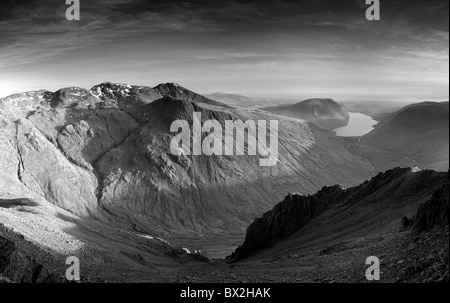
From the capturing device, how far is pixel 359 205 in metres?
50.0

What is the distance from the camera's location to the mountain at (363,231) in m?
13.6

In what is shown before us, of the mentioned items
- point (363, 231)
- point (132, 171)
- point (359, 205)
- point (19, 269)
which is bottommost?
point (132, 171)

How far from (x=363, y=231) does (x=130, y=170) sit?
14419cm

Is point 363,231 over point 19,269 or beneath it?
beneath

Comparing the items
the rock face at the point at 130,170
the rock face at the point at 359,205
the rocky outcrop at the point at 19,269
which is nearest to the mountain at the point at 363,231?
the rock face at the point at 359,205

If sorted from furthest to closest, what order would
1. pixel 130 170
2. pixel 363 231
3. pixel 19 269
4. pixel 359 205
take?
pixel 130 170, pixel 359 205, pixel 363 231, pixel 19 269

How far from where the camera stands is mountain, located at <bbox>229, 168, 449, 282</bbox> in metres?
13.6

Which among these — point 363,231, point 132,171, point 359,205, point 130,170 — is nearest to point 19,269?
point 363,231

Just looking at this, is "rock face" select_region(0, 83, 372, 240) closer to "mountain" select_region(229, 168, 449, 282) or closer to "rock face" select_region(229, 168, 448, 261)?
"rock face" select_region(229, 168, 448, 261)

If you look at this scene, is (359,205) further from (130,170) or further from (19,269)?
(130,170)

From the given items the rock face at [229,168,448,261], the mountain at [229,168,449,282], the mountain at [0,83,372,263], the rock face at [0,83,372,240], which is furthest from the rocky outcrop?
the rock face at [0,83,372,240]

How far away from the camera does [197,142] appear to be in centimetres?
17600

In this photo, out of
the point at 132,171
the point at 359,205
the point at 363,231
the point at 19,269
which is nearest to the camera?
the point at 19,269

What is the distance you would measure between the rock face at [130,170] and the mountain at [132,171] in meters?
0.42
